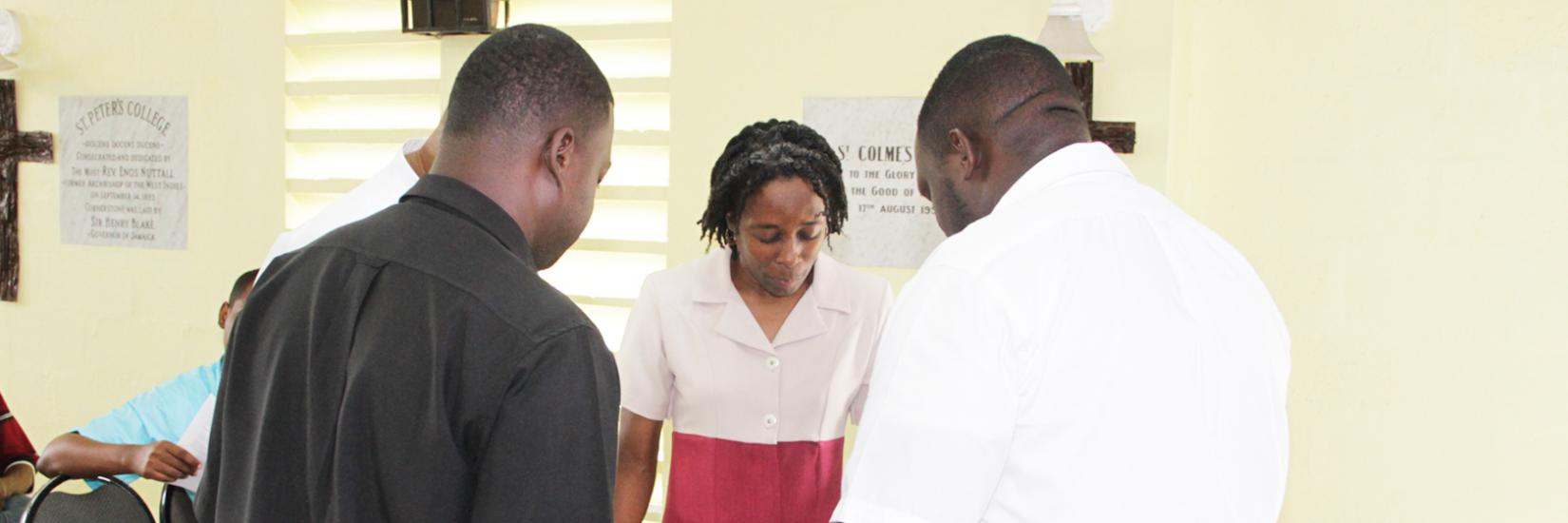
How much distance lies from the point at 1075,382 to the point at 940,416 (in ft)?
0.51

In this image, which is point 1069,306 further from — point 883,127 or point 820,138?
point 883,127

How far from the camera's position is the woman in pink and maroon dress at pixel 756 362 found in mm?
2492

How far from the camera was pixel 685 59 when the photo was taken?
373 centimetres

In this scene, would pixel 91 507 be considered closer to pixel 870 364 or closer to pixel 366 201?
pixel 366 201

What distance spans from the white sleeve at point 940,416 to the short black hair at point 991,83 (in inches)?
13.1

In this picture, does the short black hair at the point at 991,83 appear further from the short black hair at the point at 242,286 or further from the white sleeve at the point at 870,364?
the short black hair at the point at 242,286

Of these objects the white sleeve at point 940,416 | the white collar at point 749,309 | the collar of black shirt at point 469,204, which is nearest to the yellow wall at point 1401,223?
the white collar at point 749,309

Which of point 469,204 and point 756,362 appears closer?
point 469,204

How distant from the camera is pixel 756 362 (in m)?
2.54

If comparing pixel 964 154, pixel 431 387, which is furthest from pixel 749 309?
pixel 431 387

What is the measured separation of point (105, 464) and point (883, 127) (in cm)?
224

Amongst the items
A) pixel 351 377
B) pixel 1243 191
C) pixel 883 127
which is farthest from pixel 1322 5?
pixel 351 377

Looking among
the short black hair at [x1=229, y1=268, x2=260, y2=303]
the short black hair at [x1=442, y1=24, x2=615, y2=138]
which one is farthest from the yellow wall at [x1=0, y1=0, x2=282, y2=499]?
the short black hair at [x1=442, y1=24, x2=615, y2=138]

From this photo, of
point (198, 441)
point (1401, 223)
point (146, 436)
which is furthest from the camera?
point (1401, 223)
